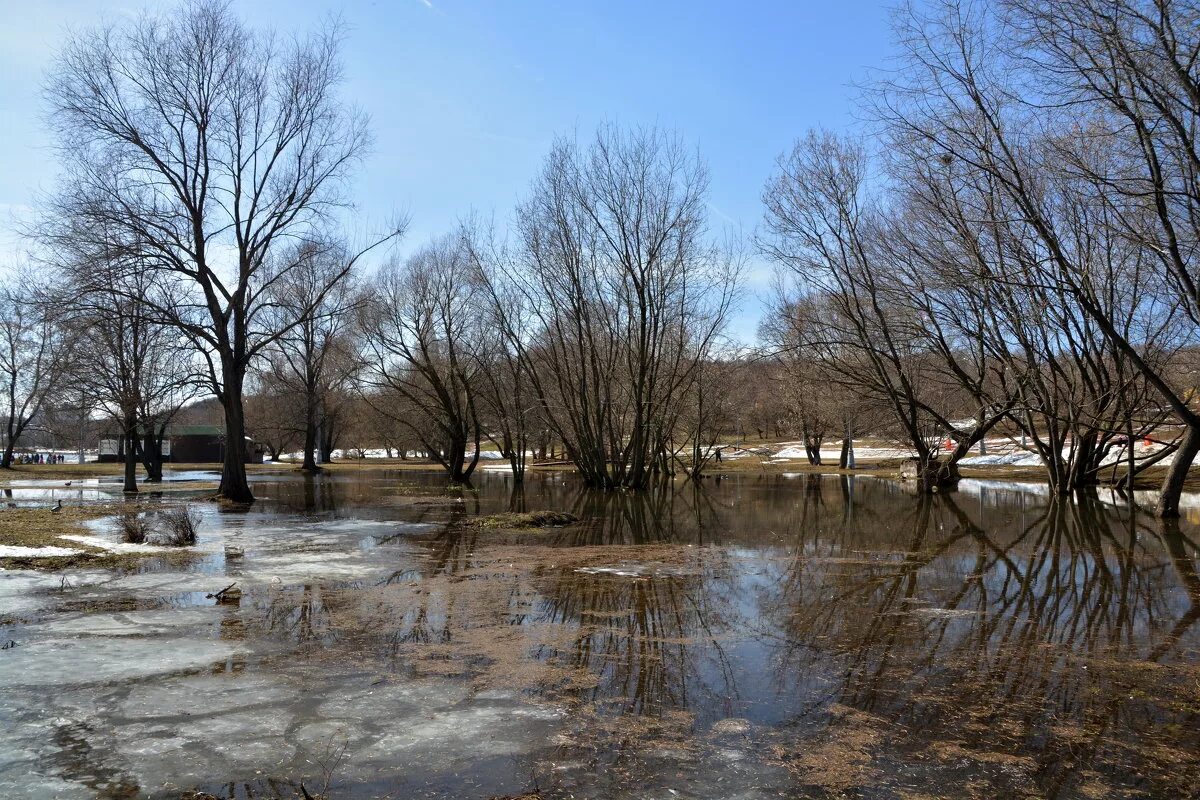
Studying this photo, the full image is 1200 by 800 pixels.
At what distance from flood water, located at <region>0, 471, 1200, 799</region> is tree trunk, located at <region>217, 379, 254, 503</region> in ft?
37.1

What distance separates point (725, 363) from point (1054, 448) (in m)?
18.7

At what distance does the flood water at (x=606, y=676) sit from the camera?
4.32 metres

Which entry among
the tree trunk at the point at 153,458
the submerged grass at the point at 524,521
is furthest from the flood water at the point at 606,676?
the tree trunk at the point at 153,458

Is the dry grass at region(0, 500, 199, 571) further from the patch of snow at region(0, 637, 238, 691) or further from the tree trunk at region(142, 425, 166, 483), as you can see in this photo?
the tree trunk at region(142, 425, 166, 483)

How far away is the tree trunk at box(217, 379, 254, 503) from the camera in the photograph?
23219mm

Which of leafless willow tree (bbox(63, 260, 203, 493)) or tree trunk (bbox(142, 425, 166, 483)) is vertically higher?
leafless willow tree (bbox(63, 260, 203, 493))

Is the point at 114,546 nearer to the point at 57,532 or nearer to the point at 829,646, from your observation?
the point at 57,532

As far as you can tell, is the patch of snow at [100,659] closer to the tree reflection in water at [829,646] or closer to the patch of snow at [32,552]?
the tree reflection in water at [829,646]

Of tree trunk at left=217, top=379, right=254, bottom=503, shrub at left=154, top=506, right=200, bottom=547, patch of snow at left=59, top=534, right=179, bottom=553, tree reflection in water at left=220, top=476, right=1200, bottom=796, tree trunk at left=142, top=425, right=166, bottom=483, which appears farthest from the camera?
tree trunk at left=142, top=425, right=166, bottom=483

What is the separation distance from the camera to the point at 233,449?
76.7ft

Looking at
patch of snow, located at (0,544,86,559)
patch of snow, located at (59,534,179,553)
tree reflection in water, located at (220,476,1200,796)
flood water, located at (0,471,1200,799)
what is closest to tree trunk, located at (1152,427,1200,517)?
tree reflection in water, located at (220,476,1200,796)

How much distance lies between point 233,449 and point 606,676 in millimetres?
20177

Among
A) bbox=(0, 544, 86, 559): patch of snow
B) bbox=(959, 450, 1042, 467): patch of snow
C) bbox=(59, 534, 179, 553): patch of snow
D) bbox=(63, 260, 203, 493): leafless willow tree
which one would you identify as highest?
bbox=(63, 260, 203, 493): leafless willow tree

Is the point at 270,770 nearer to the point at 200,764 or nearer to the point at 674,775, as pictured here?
the point at 200,764
